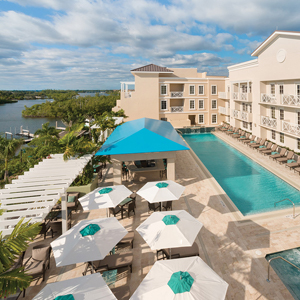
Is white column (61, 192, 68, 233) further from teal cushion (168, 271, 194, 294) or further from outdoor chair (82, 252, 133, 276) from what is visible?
teal cushion (168, 271, 194, 294)

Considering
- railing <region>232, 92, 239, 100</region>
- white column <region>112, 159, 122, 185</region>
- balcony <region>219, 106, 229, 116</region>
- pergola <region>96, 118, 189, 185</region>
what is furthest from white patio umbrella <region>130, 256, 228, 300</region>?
balcony <region>219, 106, 229, 116</region>

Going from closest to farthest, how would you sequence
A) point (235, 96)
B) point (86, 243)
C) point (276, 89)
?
1. point (86, 243)
2. point (276, 89)
3. point (235, 96)

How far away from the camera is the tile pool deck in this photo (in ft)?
21.2

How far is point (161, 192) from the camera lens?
938 centimetres

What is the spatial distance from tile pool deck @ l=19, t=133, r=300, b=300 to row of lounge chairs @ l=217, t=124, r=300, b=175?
7783 millimetres

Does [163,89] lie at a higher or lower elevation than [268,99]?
higher

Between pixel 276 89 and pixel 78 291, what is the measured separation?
24832 millimetres

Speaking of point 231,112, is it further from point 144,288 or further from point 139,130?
point 144,288

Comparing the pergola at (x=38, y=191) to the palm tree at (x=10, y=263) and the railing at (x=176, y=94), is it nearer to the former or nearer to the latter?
the palm tree at (x=10, y=263)

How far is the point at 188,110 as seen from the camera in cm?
3959

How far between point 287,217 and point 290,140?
44.0 ft

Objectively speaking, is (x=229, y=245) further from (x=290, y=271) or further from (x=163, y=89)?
(x=163, y=89)

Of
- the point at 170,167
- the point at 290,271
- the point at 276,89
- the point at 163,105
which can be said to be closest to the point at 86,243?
the point at 290,271

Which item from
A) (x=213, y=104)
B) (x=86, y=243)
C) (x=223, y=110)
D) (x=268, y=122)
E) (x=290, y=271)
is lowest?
(x=290, y=271)
